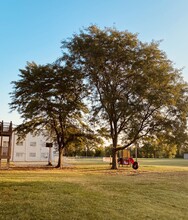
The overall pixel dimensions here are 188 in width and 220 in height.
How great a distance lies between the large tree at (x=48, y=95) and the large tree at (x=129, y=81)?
145cm

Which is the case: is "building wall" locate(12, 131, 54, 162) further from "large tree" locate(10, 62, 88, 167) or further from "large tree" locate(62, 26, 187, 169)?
"large tree" locate(62, 26, 187, 169)

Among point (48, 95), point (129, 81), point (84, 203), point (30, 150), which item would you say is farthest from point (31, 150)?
point (84, 203)

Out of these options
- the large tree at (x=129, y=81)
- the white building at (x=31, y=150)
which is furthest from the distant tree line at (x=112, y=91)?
the white building at (x=31, y=150)

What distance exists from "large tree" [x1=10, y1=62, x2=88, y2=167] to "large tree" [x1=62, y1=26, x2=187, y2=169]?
1453mm

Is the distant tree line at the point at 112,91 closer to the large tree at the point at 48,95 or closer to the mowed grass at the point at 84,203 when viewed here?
the large tree at the point at 48,95

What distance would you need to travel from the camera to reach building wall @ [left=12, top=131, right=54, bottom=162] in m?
55.1

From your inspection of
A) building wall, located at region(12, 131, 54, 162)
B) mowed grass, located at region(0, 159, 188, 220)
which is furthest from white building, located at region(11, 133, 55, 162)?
mowed grass, located at region(0, 159, 188, 220)

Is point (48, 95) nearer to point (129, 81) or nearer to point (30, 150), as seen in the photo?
point (129, 81)

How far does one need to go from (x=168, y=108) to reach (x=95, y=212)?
801 inches

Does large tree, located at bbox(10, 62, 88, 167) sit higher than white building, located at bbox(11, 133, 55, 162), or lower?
higher

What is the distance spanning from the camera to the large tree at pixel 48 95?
27.2 meters

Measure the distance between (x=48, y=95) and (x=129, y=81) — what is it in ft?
25.7

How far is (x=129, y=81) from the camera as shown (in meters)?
26.9

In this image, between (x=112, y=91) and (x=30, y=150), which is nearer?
(x=112, y=91)
